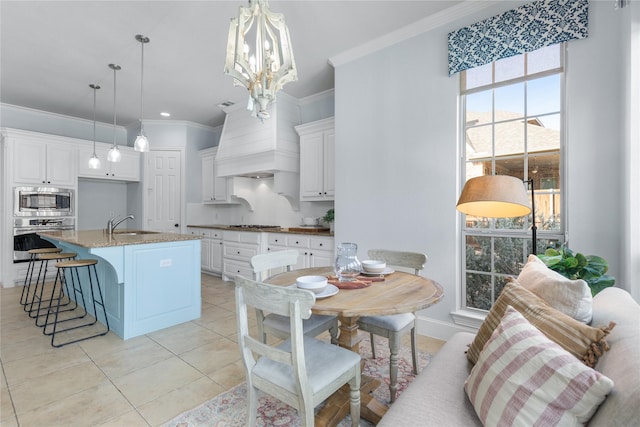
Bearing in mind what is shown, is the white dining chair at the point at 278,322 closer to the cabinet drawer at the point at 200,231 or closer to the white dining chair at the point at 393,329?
the white dining chair at the point at 393,329

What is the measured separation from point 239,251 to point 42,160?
3.53 m

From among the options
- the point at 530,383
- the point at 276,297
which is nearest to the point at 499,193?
the point at 530,383

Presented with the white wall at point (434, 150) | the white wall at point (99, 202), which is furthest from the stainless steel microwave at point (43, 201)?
the white wall at point (434, 150)

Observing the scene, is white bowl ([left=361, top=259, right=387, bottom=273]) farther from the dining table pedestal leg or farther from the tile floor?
the tile floor

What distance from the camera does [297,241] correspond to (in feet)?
13.5

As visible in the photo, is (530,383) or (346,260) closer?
(530,383)

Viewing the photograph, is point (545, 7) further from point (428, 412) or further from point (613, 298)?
point (428, 412)

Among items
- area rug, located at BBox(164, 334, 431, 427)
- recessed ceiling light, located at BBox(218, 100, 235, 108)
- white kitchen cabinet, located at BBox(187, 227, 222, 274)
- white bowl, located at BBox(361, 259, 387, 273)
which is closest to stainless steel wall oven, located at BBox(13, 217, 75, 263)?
white kitchen cabinet, located at BBox(187, 227, 222, 274)

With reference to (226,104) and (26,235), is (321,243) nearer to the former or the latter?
(226,104)

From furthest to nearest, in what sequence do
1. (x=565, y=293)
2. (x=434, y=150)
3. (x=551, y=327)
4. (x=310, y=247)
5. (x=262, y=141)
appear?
(x=262, y=141), (x=310, y=247), (x=434, y=150), (x=565, y=293), (x=551, y=327)

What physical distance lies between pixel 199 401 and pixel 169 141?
5230 mm

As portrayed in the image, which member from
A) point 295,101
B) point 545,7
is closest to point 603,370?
point 545,7

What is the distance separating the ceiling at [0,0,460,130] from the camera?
107 inches

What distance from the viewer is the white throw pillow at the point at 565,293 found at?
1122 millimetres
